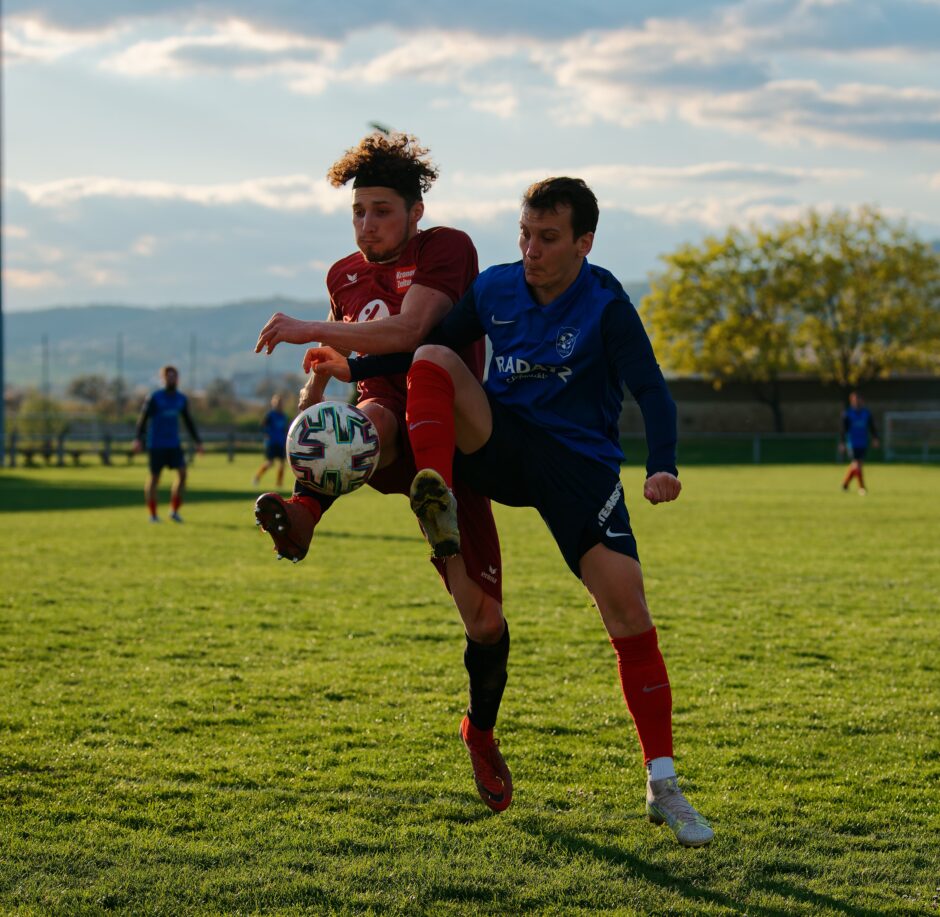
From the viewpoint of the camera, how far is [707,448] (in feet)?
181

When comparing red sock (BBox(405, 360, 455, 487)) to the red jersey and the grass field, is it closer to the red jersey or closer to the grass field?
the red jersey

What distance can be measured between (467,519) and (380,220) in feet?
4.15

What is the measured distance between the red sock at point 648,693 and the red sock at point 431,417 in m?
0.92

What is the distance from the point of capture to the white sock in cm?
447

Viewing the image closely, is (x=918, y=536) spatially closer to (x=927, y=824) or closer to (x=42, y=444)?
(x=927, y=824)

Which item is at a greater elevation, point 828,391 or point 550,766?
point 828,391

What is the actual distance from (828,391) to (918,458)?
18.9 meters

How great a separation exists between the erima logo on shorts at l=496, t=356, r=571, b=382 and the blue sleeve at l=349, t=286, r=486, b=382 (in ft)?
0.59

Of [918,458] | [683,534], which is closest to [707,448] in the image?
[918,458]

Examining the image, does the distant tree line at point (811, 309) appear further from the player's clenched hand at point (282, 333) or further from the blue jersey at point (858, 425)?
the player's clenched hand at point (282, 333)

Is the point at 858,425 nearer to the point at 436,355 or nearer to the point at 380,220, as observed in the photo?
the point at 380,220

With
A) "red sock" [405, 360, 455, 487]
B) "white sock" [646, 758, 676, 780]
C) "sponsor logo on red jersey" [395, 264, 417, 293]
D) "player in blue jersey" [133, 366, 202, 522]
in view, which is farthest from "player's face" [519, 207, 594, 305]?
"player in blue jersey" [133, 366, 202, 522]

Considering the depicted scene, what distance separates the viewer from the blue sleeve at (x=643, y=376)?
440 centimetres

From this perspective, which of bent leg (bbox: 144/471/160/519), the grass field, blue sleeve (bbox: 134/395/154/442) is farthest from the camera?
bent leg (bbox: 144/471/160/519)
